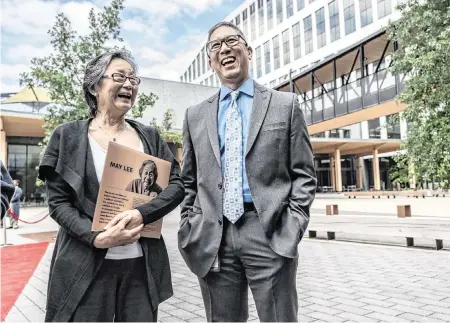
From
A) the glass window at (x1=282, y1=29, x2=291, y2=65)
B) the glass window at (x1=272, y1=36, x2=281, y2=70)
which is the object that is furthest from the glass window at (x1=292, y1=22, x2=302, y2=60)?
the glass window at (x1=272, y1=36, x2=281, y2=70)

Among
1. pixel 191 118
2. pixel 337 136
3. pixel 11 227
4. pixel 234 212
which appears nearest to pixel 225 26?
pixel 191 118

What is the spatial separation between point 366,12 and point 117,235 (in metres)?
41.3

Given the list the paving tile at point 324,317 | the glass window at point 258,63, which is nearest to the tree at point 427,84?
the paving tile at point 324,317

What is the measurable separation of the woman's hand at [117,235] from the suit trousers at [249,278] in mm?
536

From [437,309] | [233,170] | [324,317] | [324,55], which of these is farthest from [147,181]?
[324,55]

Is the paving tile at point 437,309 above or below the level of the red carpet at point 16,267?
below

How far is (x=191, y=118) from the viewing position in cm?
239

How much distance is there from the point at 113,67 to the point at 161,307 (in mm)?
3337

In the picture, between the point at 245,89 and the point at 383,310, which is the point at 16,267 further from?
the point at 245,89

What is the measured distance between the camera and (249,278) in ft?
6.80

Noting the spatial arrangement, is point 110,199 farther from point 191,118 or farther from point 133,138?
point 191,118

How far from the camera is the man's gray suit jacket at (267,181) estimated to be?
2.04 metres

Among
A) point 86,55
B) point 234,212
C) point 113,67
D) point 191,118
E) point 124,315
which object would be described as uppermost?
point 86,55

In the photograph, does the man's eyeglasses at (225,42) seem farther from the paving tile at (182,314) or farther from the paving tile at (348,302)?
the paving tile at (348,302)
